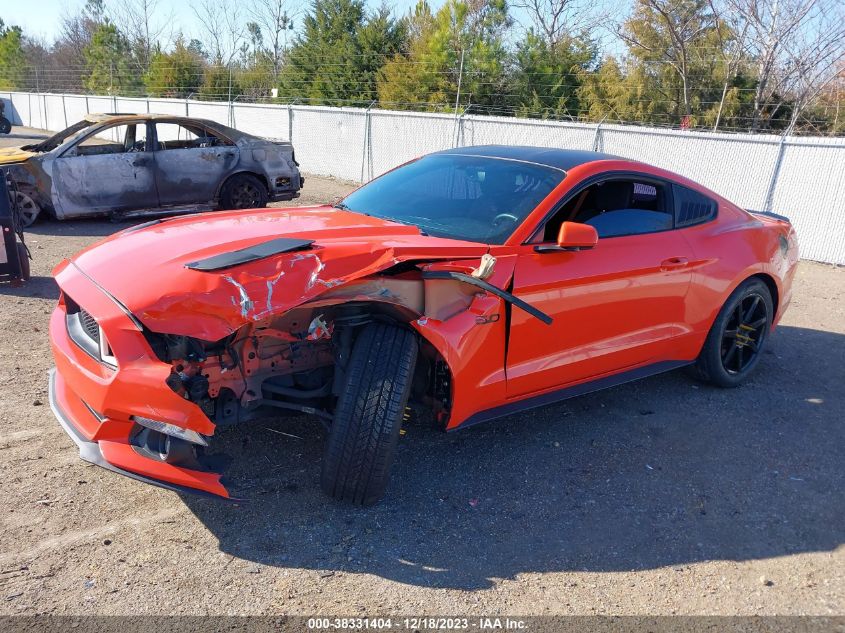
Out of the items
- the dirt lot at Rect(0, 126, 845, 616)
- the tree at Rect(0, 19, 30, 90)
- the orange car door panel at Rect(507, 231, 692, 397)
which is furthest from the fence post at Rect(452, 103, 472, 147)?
the tree at Rect(0, 19, 30, 90)

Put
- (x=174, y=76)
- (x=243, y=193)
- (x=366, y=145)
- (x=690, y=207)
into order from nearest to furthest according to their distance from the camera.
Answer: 1. (x=690, y=207)
2. (x=243, y=193)
3. (x=366, y=145)
4. (x=174, y=76)

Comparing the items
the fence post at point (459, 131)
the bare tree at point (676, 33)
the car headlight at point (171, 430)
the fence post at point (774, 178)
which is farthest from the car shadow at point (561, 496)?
the bare tree at point (676, 33)

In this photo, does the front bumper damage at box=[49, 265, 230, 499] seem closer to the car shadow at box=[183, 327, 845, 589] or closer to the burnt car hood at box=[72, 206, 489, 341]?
the burnt car hood at box=[72, 206, 489, 341]

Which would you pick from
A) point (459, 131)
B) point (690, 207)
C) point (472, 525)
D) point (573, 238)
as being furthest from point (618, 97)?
point (472, 525)

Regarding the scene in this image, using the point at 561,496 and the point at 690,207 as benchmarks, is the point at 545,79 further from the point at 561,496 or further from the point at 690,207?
the point at 561,496

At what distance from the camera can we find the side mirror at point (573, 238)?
3.70 m

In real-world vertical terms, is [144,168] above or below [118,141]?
below

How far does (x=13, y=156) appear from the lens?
31.2ft

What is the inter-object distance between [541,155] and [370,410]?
223 cm

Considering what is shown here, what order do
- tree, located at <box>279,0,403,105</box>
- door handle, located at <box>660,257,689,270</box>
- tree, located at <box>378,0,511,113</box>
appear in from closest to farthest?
door handle, located at <box>660,257,689,270</box>, tree, located at <box>378,0,511,113</box>, tree, located at <box>279,0,403,105</box>

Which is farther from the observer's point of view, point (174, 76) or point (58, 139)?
point (174, 76)

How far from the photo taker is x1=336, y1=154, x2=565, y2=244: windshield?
12.7ft

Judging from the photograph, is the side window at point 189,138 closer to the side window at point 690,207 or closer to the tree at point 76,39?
the side window at point 690,207

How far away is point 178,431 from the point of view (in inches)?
112
